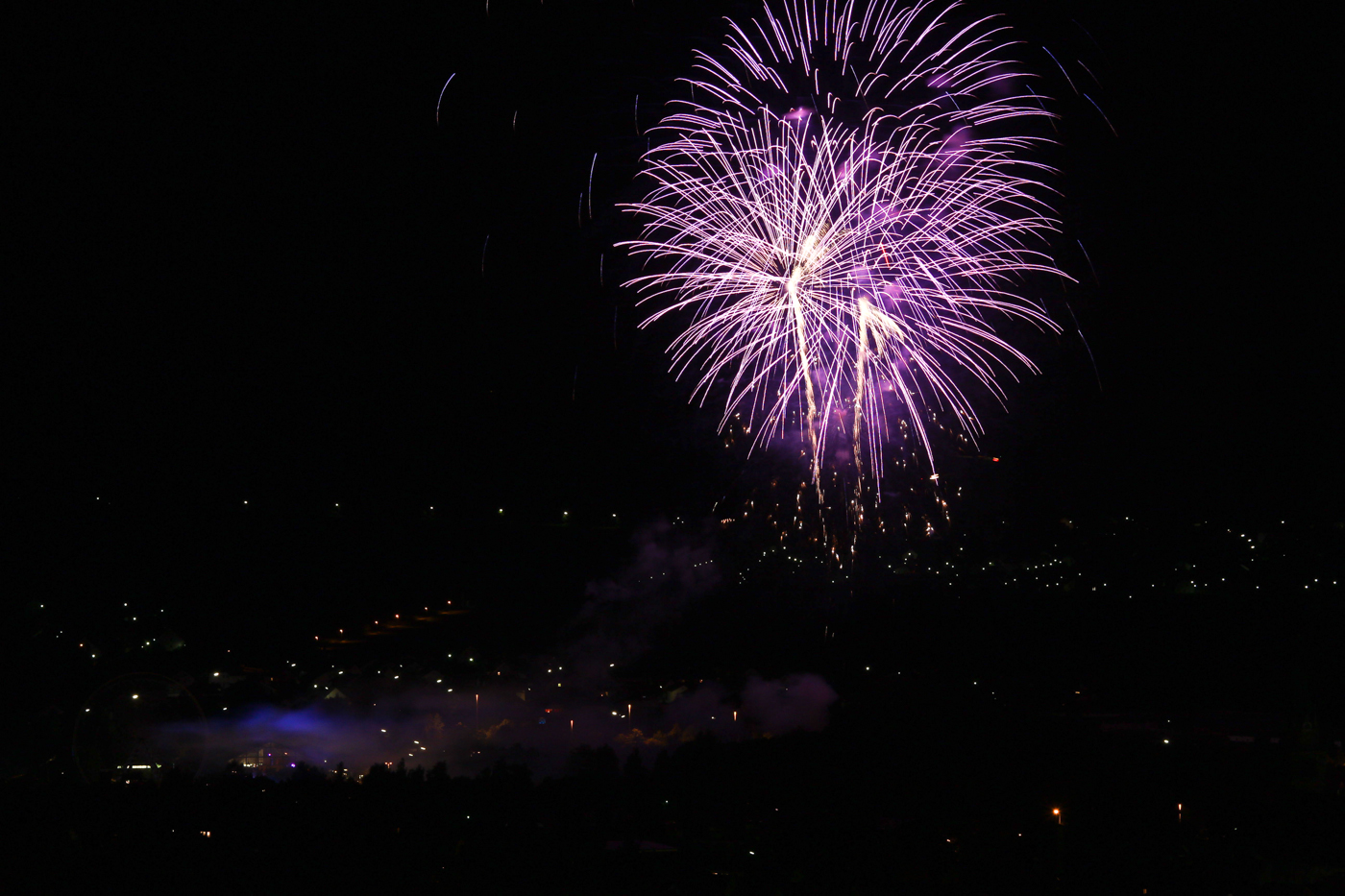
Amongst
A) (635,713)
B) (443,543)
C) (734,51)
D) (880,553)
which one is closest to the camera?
(734,51)

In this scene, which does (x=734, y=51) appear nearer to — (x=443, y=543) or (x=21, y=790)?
(x=443, y=543)

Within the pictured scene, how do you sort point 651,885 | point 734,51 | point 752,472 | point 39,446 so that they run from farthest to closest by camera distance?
1. point 752,472
2. point 734,51
3. point 39,446
4. point 651,885

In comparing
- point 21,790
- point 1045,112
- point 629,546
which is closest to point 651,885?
point 21,790

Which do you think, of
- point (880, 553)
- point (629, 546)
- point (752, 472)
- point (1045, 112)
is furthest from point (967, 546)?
point (1045, 112)

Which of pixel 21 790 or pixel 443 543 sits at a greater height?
pixel 443 543

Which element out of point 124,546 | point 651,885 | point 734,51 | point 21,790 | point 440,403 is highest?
point 734,51

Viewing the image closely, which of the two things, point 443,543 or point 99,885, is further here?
point 443,543

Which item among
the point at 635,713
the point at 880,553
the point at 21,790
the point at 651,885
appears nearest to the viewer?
the point at 651,885

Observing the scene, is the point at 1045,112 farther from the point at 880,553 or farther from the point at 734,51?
the point at 880,553

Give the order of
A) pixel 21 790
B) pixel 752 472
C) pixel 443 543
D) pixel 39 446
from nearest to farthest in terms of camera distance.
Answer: pixel 21 790 < pixel 39 446 < pixel 443 543 < pixel 752 472
